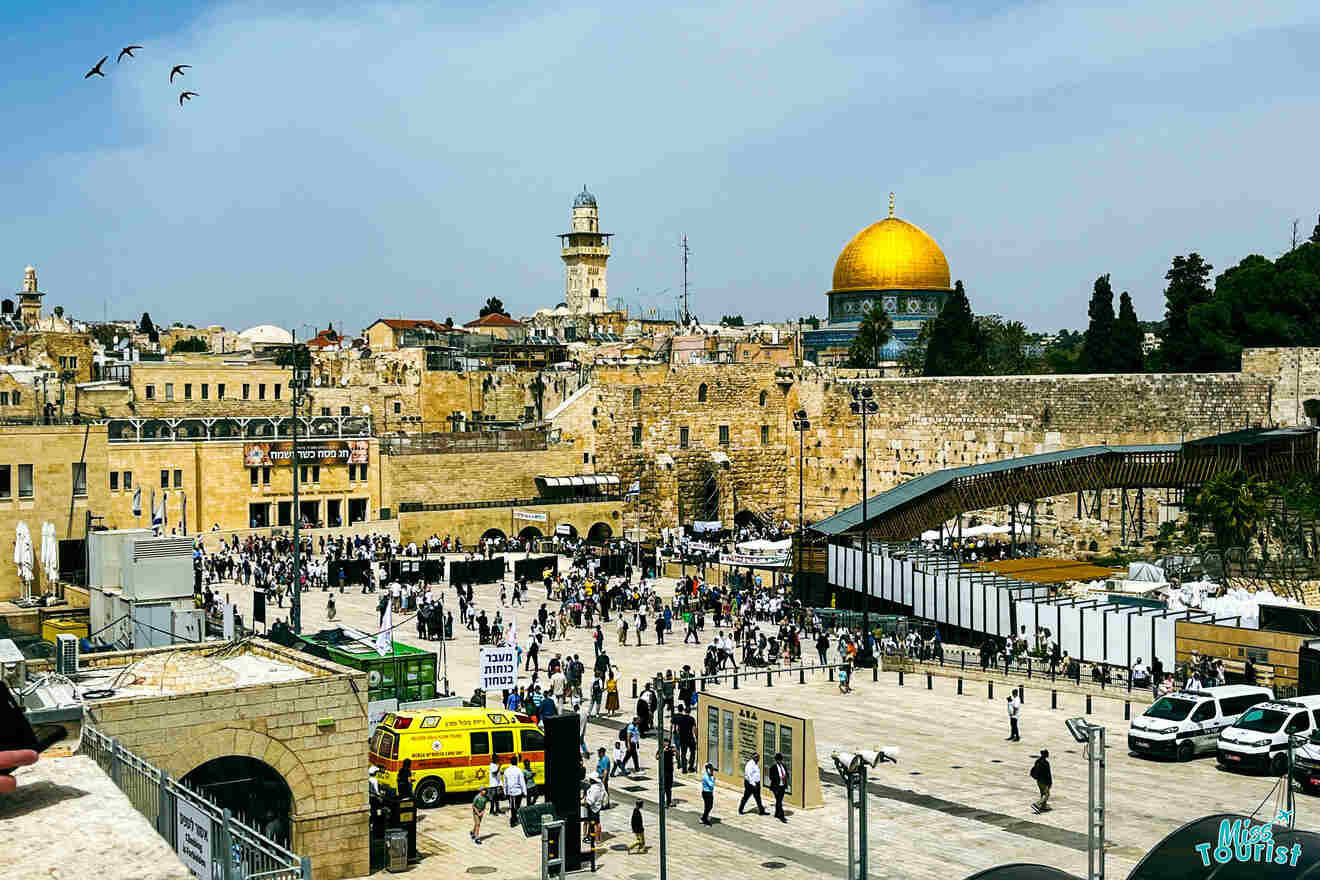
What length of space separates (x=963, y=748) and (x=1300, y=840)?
42.3 feet

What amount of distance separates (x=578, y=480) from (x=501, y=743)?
3581cm

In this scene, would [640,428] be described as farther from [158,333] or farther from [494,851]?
[158,333]

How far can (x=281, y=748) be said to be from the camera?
539 inches

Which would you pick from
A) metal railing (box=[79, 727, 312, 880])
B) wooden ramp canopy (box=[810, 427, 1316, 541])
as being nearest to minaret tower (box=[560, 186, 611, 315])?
wooden ramp canopy (box=[810, 427, 1316, 541])

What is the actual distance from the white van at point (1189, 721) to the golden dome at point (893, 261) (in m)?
65.1

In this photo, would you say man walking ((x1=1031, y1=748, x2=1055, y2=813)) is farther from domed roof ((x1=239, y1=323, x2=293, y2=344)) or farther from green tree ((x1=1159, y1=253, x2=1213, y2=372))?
domed roof ((x1=239, y1=323, x2=293, y2=344))

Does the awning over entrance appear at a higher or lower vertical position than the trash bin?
higher

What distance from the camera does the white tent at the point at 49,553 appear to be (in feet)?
67.5

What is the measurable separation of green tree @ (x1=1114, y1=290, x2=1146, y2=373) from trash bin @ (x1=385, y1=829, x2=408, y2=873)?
4586cm

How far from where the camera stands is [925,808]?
17969mm

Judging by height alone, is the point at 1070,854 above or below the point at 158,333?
below

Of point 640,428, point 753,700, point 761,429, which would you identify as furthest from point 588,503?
point 753,700

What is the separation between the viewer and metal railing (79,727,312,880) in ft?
29.0

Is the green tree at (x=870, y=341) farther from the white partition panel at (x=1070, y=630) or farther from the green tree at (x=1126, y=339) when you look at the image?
the white partition panel at (x=1070, y=630)
